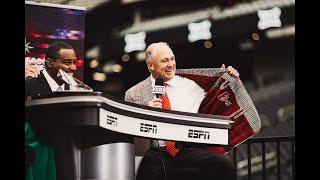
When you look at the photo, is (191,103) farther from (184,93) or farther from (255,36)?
(255,36)

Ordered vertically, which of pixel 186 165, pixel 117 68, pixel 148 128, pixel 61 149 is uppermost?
pixel 117 68

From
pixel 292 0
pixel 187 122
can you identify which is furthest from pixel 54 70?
pixel 292 0

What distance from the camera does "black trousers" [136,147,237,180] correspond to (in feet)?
14.6

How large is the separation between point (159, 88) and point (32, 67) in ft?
2.56

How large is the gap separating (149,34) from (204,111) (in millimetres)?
585

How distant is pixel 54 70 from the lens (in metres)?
4.39

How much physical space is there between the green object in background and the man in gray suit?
529 millimetres

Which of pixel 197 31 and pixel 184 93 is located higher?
pixel 197 31

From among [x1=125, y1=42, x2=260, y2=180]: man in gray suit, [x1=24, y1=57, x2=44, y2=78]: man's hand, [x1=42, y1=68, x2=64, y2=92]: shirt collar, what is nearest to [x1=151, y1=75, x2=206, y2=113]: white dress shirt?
[x1=125, y1=42, x2=260, y2=180]: man in gray suit

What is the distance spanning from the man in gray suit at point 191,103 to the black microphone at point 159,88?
0.9 inches

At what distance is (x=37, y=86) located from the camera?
432cm

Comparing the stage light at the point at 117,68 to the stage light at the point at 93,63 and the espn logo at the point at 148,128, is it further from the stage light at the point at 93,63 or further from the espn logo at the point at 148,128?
the espn logo at the point at 148,128

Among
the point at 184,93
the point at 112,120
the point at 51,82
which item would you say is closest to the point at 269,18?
the point at 184,93
